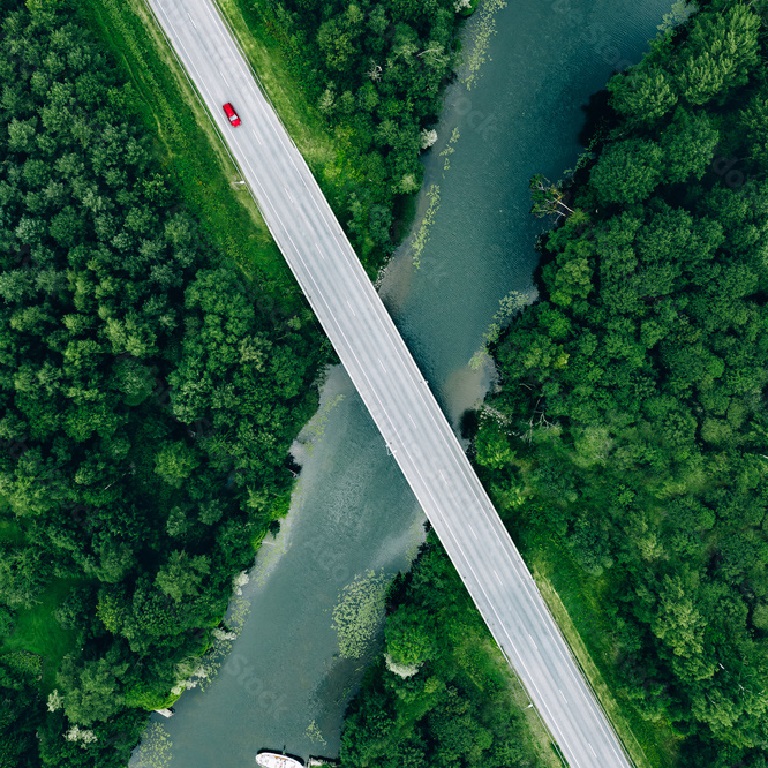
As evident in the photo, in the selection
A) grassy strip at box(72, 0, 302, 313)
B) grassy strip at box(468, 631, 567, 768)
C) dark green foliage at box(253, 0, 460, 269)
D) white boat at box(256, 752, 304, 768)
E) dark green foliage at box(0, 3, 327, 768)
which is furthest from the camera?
white boat at box(256, 752, 304, 768)

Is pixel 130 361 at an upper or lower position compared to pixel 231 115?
lower

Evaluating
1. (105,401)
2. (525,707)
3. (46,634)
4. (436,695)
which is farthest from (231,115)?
(525,707)

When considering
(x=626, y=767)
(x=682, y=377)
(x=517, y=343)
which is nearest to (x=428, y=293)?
(x=517, y=343)

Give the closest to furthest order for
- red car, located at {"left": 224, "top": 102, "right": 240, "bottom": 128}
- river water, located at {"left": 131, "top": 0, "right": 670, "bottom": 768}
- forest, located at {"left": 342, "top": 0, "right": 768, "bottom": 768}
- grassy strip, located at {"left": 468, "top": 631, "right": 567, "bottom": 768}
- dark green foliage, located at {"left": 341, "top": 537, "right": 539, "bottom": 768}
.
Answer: forest, located at {"left": 342, "top": 0, "right": 768, "bottom": 768}
dark green foliage, located at {"left": 341, "top": 537, "right": 539, "bottom": 768}
red car, located at {"left": 224, "top": 102, "right": 240, "bottom": 128}
grassy strip, located at {"left": 468, "top": 631, "right": 567, "bottom": 768}
river water, located at {"left": 131, "top": 0, "right": 670, "bottom": 768}

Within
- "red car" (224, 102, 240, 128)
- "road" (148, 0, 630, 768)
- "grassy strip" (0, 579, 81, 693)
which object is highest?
"red car" (224, 102, 240, 128)

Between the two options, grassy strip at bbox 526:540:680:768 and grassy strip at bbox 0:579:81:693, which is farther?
grassy strip at bbox 526:540:680:768

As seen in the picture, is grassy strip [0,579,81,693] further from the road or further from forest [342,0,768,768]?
the road

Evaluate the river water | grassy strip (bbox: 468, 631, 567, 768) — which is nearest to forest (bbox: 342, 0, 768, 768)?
grassy strip (bbox: 468, 631, 567, 768)

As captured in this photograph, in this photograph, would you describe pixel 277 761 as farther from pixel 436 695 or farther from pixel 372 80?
pixel 372 80
